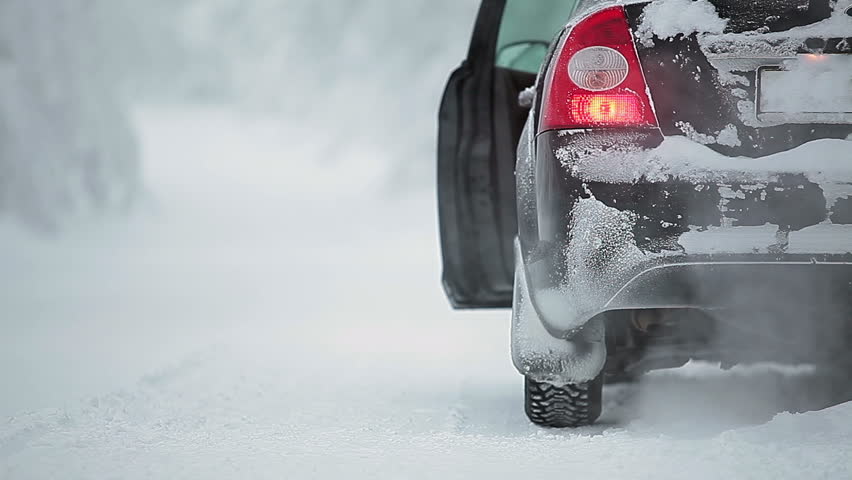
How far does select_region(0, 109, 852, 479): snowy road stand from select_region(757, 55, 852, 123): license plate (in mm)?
903

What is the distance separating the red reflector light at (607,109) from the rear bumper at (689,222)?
1.7 inches

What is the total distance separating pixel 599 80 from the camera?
248 centimetres

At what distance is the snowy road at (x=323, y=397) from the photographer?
7.98 ft

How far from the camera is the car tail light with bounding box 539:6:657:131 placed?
2.43 meters

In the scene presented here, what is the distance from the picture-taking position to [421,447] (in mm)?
2682

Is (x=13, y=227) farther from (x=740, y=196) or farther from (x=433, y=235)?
(x=740, y=196)

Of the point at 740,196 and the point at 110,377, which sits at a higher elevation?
the point at 740,196

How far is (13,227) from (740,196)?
58.9 ft

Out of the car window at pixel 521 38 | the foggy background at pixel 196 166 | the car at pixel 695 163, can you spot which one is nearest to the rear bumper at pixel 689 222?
the car at pixel 695 163

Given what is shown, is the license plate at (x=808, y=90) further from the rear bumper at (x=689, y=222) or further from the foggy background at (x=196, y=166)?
the foggy background at (x=196, y=166)

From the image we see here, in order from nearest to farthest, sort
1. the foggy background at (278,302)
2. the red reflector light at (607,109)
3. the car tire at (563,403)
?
the red reflector light at (607,109)
the foggy background at (278,302)
the car tire at (563,403)

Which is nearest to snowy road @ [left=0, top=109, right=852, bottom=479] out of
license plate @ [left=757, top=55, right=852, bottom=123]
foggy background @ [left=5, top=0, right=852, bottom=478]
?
foggy background @ [left=5, top=0, right=852, bottom=478]

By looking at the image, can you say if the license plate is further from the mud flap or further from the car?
the mud flap

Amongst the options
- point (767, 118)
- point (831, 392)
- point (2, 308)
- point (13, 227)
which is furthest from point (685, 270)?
point (13, 227)
